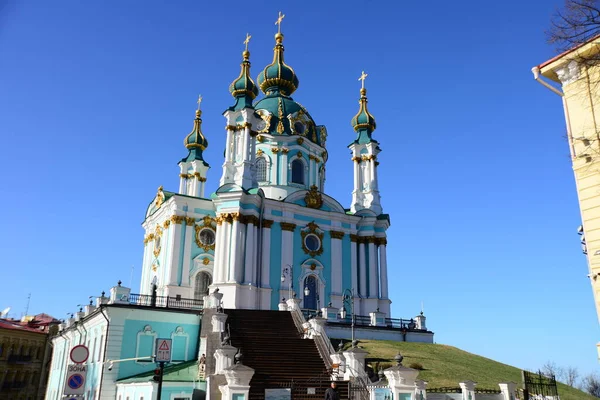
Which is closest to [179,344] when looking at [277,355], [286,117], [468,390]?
[277,355]

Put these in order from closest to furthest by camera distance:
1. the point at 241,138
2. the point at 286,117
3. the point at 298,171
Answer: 1. the point at 241,138
2. the point at 298,171
3. the point at 286,117

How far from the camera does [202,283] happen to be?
38.2m

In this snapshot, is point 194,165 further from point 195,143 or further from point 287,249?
point 287,249

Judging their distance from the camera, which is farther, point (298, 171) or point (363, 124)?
point (363, 124)

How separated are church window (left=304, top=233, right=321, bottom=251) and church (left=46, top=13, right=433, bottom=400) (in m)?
0.07

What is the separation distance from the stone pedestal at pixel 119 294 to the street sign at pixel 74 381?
47.5 feet

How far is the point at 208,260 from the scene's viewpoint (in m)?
38.2

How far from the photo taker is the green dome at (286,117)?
42781mm

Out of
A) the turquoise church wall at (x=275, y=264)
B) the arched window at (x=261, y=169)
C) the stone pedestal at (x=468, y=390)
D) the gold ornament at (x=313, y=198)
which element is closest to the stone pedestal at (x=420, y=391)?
the stone pedestal at (x=468, y=390)

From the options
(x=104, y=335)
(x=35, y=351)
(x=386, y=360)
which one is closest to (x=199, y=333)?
(x=104, y=335)

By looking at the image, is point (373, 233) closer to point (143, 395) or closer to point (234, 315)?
point (234, 315)

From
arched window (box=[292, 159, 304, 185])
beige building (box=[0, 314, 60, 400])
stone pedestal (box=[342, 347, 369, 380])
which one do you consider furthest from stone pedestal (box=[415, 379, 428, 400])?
beige building (box=[0, 314, 60, 400])

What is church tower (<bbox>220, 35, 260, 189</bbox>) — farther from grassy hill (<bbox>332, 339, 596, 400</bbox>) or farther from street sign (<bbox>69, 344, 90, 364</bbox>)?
street sign (<bbox>69, 344, 90, 364</bbox>)

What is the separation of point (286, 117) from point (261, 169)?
4.48 meters
